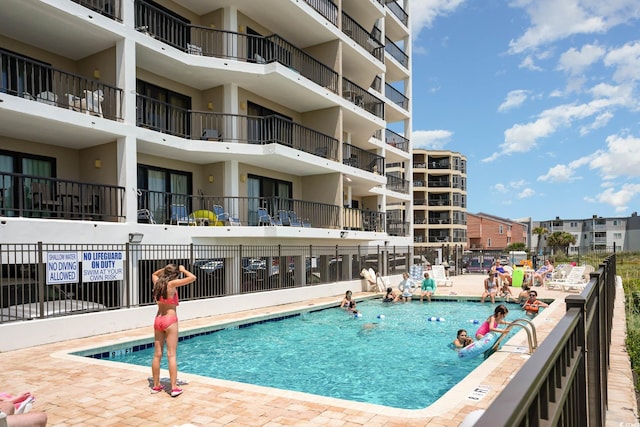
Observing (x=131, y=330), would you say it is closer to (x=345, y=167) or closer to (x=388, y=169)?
(x=345, y=167)

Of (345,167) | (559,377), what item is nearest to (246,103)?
(345,167)

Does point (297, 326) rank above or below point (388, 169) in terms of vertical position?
below

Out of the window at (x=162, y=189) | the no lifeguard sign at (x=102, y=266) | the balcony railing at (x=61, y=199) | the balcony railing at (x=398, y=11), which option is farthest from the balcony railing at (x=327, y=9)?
the no lifeguard sign at (x=102, y=266)

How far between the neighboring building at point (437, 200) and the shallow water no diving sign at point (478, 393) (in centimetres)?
5559

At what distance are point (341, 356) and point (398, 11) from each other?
2902cm

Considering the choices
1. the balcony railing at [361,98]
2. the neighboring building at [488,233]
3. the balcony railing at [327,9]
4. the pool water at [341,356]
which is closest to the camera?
the pool water at [341,356]

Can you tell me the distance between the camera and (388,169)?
198 ft

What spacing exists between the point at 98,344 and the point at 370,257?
72.3ft

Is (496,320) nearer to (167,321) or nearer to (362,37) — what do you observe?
(167,321)

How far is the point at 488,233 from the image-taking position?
258 ft

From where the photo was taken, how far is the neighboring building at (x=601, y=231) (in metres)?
83.4

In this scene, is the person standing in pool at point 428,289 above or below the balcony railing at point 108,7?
below

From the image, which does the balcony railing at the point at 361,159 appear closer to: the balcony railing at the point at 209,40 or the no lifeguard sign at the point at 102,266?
the balcony railing at the point at 209,40

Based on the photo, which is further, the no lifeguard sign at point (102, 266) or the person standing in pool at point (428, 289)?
the person standing in pool at point (428, 289)
